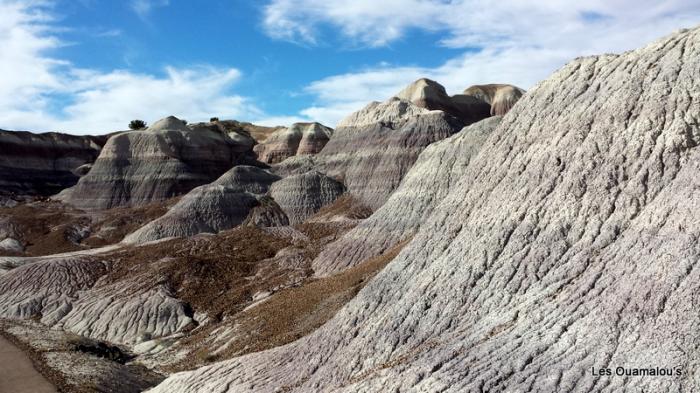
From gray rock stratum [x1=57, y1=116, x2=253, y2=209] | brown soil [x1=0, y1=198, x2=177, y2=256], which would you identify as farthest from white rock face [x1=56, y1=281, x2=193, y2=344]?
gray rock stratum [x1=57, y1=116, x2=253, y2=209]

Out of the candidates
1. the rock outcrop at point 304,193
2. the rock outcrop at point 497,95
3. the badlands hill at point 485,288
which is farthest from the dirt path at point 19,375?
the rock outcrop at point 497,95

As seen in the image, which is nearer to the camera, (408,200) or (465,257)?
(465,257)

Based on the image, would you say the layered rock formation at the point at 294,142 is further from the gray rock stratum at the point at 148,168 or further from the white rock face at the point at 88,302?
the white rock face at the point at 88,302

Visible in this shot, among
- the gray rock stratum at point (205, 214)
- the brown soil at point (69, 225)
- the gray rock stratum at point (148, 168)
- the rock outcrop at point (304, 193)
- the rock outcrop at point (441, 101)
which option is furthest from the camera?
the rock outcrop at point (441, 101)

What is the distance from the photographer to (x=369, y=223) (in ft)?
119

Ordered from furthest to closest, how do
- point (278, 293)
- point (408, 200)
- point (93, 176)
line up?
point (93, 176) < point (408, 200) < point (278, 293)

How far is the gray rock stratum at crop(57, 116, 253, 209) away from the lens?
226 ft

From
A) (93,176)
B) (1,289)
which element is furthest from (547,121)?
(93,176)

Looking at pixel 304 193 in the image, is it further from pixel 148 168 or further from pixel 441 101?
pixel 441 101

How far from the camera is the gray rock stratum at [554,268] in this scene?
36.4 ft

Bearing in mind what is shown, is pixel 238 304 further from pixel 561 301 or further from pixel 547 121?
pixel 561 301

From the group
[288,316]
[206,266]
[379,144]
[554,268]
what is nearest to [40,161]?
[379,144]

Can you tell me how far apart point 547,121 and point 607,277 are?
20.9 feet

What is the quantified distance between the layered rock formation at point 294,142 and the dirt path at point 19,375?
58599mm
